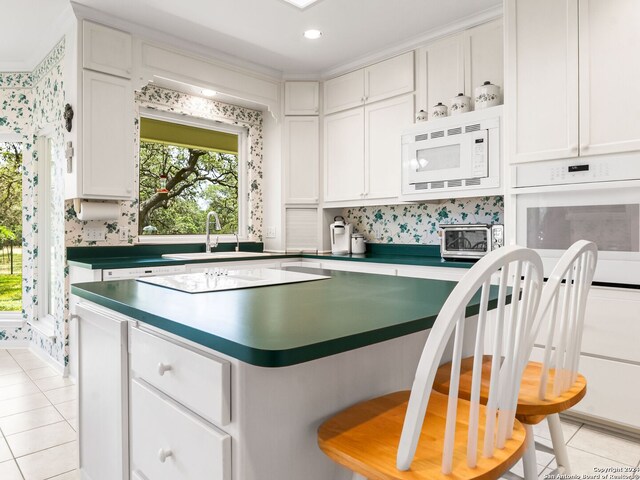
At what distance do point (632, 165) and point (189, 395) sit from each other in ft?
7.72

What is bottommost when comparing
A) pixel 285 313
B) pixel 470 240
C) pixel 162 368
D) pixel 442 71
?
pixel 162 368

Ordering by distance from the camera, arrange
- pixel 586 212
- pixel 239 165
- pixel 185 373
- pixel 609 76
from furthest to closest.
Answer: pixel 239 165 → pixel 586 212 → pixel 609 76 → pixel 185 373

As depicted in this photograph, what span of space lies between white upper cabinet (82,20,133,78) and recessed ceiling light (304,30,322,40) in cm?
134

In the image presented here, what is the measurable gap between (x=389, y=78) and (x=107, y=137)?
229 centimetres

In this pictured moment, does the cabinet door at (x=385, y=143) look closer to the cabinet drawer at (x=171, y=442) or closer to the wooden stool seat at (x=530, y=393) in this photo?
the wooden stool seat at (x=530, y=393)

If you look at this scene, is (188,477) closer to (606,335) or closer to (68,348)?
(606,335)

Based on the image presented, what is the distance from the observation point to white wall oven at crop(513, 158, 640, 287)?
2264 millimetres

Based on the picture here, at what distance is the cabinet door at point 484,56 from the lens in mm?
3088

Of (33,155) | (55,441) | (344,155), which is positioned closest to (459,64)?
(344,155)

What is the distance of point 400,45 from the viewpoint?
3.66 meters

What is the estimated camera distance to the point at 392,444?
3.09 ft

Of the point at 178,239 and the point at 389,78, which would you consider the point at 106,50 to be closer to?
the point at 178,239

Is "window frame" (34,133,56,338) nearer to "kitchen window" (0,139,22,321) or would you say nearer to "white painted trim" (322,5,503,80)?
"kitchen window" (0,139,22,321)

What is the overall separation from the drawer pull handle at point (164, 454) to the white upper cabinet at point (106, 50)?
2863 mm
